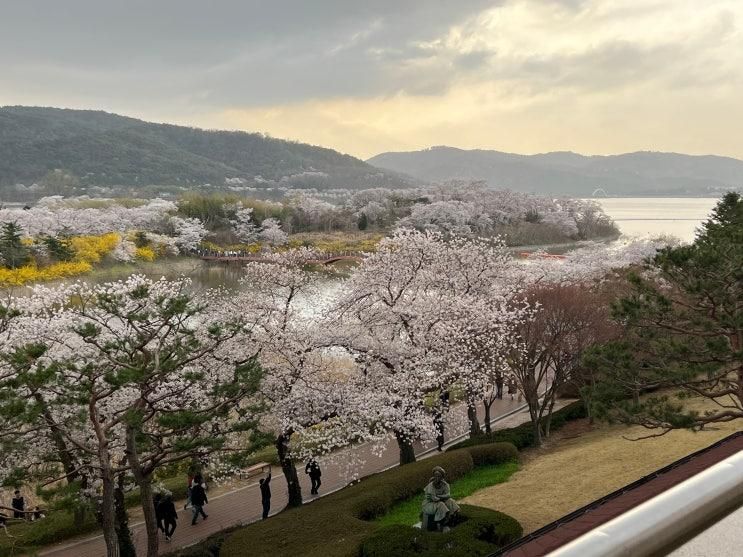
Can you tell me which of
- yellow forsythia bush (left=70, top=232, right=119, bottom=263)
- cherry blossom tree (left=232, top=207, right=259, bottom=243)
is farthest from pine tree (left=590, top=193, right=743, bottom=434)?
cherry blossom tree (left=232, top=207, right=259, bottom=243)

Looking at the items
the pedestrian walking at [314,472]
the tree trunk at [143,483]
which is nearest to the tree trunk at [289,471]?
the pedestrian walking at [314,472]

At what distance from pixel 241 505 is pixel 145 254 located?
144 ft

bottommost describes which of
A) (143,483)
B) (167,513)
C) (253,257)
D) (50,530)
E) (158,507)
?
(50,530)

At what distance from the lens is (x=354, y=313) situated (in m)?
16.2

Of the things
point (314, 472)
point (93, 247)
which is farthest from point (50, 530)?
point (93, 247)

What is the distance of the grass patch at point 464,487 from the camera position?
11492mm

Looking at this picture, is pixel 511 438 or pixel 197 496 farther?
pixel 511 438

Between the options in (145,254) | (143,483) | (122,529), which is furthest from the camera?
(145,254)

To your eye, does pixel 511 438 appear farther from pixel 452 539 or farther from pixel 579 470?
pixel 452 539

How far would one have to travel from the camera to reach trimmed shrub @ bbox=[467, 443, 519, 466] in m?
14.8

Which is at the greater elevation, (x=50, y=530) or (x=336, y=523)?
(x=336, y=523)

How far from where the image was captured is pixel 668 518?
4.71 feet

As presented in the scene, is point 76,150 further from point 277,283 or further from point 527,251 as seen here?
point 277,283

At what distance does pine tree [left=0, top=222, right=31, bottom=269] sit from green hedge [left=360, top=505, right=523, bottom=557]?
4041 centimetres
